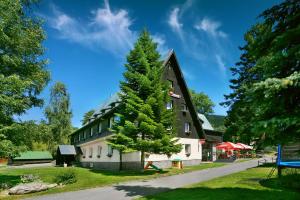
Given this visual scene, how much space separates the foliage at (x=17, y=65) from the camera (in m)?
20.0

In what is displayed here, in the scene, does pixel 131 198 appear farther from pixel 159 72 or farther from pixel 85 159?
pixel 85 159

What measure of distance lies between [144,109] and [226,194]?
483 inches

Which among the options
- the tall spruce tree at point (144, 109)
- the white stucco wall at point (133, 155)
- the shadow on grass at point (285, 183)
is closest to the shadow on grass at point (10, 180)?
the tall spruce tree at point (144, 109)

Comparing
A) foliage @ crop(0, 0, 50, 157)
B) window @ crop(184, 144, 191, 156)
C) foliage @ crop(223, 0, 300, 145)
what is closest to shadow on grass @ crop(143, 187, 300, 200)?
foliage @ crop(223, 0, 300, 145)

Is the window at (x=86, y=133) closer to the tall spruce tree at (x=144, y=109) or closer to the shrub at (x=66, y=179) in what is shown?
the tall spruce tree at (x=144, y=109)

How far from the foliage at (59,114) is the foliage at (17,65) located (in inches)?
1370

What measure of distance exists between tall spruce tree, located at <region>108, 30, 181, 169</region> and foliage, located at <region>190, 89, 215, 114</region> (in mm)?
57212

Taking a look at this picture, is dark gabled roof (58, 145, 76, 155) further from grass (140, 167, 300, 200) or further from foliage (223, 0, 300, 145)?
foliage (223, 0, 300, 145)

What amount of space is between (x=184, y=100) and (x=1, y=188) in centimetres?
2237

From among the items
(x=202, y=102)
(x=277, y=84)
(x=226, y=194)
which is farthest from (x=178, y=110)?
(x=202, y=102)

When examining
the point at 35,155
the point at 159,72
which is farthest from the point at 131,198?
the point at 35,155

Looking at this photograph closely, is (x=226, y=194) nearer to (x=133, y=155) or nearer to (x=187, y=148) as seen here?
(x=133, y=155)

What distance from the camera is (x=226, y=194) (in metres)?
13.2

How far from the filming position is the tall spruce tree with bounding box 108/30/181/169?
2383cm
